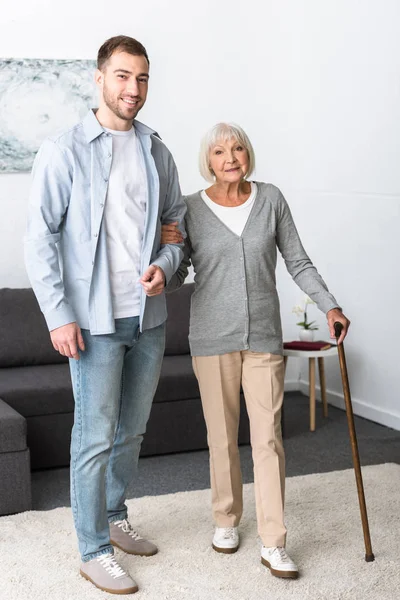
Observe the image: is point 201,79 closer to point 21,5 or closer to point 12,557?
point 21,5

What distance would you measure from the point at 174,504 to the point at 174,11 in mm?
3039

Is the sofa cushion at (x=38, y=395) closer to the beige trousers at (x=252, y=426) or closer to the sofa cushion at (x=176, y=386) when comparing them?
the sofa cushion at (x=176, y=386)

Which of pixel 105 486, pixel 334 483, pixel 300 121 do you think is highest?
pixel 300 121

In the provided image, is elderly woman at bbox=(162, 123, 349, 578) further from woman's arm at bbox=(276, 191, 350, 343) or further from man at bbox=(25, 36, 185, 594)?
man at bbox=(25, 36, 185, 594)

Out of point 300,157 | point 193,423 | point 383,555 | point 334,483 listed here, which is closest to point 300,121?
point 300,157

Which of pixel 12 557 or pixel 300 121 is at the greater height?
pixel 300 121

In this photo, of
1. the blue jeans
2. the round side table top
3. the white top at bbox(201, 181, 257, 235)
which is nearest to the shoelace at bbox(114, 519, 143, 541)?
A: the blue jeans

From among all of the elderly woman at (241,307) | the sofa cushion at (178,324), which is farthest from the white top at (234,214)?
the sofa cushion at (178,324)

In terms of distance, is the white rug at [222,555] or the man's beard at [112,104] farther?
the white rug at [222,555]

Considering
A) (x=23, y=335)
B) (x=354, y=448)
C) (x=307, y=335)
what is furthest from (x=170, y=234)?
(x=307, y=335)

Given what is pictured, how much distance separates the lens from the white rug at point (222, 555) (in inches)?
114

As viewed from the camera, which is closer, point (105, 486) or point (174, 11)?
point (105, 486)

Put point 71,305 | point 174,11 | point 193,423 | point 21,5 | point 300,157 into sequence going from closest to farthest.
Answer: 1. point 71,305
2. point 193,423
3. point 21,5
4. point 174,11
5. point 300,157

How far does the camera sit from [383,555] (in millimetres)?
3154
